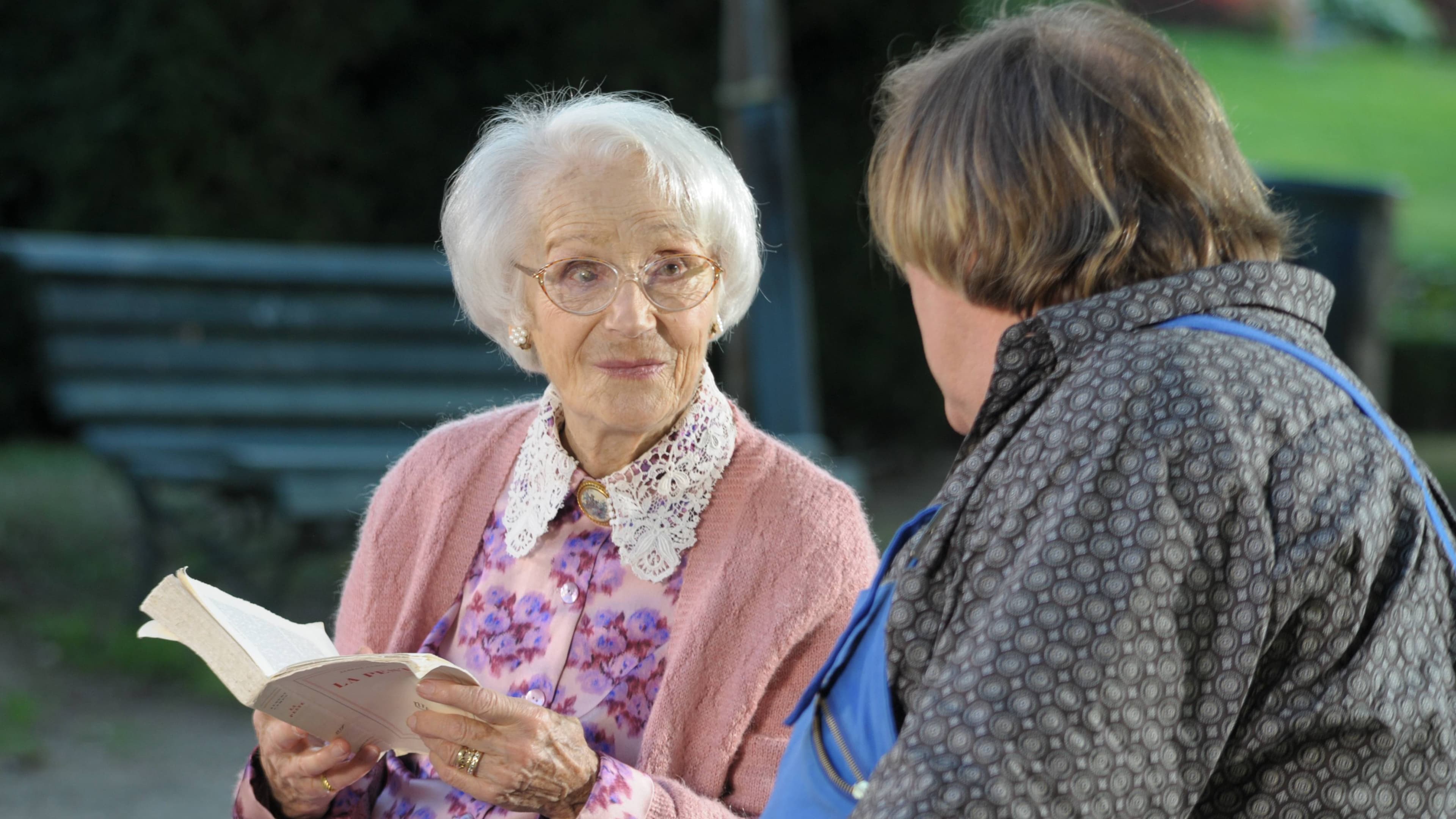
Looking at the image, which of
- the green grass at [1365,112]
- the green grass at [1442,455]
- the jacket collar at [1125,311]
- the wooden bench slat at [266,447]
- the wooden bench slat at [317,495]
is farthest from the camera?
the green grass at [1365,112]

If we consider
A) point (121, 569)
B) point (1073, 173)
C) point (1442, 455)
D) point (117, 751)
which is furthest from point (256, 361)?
point (1442, 455)

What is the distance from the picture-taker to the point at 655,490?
224 centimetres

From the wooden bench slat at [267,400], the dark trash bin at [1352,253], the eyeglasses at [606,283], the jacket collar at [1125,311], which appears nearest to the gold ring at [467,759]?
the eyeglasses at [606,283]

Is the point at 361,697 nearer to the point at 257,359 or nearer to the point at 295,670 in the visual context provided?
the point at 295,670

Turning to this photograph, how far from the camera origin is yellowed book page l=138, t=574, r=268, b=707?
1755mm

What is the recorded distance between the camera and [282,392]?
5.60 m

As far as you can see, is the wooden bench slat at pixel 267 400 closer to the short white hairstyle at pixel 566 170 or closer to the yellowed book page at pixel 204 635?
the short white hairstyle at pixel 566 170

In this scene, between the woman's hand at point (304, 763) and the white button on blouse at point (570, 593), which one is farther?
the white button on blouse at point (570, 593)

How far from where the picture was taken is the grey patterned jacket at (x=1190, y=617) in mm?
1134

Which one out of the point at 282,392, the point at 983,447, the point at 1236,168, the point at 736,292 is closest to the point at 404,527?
the point at 736,292

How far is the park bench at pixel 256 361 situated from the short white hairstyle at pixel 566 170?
276 cm

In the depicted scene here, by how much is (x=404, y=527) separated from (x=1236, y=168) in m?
1.52

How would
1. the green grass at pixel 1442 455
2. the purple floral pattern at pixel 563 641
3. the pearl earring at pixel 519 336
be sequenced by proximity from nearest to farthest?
the purple floral pattern at pixel 563 641 < the pearl earring at pixel 519 336 < the green grass at pixel 1442 455

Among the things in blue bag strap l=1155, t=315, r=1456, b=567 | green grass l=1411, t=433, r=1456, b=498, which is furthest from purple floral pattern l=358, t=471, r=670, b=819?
green grass l=1411, t=433, r=1456, b=498
